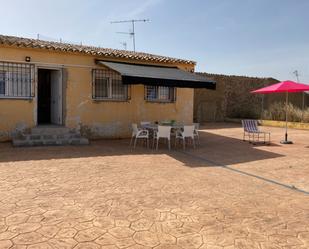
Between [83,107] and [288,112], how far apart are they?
1722 centimetres

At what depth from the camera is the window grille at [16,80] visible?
1394 cm

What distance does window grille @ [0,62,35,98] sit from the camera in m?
13.9

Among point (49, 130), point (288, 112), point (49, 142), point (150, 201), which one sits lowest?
point (150, 201)

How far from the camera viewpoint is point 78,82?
1548cm

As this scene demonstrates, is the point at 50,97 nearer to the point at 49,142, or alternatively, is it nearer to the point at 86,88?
the point at 86,88

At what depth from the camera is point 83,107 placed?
1567 centimetres

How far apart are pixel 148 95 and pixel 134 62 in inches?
77.6

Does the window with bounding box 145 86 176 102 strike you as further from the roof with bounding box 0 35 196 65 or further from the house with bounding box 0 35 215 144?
the roof with bounding box 0 35 196 65

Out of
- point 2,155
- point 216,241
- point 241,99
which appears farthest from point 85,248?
point 241,99

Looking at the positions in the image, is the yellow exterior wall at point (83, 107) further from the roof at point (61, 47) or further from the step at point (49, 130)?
the step at point (49, 130)

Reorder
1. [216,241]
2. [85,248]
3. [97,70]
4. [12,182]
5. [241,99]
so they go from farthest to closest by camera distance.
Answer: [241,99] → [97,70] → [12,182] → [216,241] → [85,248]

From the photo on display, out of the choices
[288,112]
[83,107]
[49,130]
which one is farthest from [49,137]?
[288,112]

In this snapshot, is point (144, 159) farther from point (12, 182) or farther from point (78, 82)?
point (78, 82)

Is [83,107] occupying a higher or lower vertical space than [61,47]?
lower
